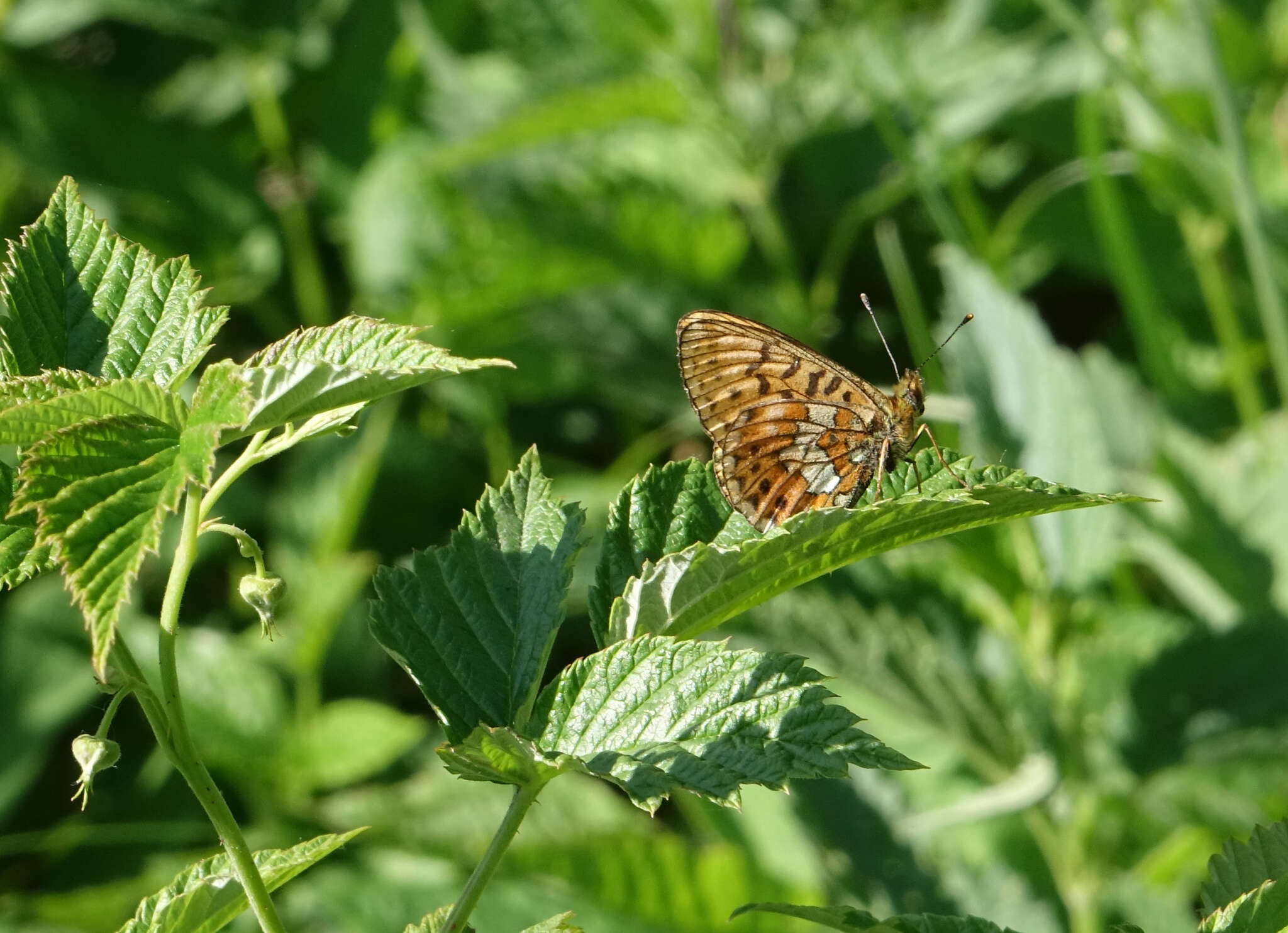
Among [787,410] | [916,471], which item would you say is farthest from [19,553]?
[787,410]

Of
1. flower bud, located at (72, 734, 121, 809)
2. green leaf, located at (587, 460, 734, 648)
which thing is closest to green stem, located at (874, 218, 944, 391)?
green leaf, located at (587, 460, 734, 648)

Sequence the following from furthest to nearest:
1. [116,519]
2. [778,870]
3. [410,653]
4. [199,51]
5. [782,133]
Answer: [199,51] → [782,133] → [778,870] → [410,653] → [116,519]

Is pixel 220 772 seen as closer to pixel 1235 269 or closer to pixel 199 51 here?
pixel 199 51

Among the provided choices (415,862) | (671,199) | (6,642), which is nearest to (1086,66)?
(671,199)

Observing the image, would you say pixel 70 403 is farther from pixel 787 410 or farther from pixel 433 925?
pixel 787 410

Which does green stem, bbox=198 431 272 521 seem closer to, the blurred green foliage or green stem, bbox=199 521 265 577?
green stem, bbox=199 521 265 577
